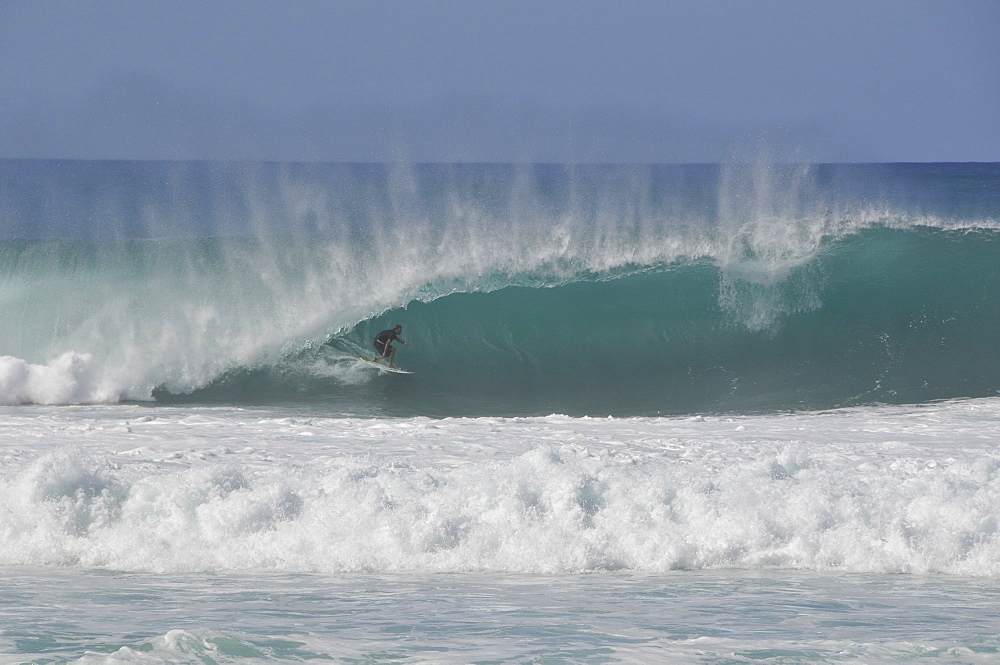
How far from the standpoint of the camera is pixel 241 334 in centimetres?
1159

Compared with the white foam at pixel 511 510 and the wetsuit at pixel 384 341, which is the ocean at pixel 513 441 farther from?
the wetsuit at pixel 384 341

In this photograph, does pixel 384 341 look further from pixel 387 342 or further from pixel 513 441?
pixel 513 441

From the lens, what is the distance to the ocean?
4.06 meters

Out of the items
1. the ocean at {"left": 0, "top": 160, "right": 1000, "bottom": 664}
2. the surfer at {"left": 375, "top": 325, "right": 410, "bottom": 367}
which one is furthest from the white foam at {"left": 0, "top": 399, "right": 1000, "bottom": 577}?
the surfer at {"left": 375, "top": 325, "right": 410, "bottom": 367}

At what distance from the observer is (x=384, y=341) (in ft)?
37.3

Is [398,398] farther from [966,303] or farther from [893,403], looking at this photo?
[966,303]

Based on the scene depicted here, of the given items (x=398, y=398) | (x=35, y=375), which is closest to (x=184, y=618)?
(x=398, y=398)

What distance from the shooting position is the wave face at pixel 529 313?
33.8 ft

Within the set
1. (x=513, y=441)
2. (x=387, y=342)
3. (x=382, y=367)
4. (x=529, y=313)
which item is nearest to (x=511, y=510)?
(x=513, y=441)

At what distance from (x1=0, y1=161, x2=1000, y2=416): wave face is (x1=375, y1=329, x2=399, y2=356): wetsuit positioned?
0.17 metres

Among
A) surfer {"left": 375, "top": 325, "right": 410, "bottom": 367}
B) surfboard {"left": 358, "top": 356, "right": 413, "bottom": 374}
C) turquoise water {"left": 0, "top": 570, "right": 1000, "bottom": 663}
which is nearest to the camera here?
turquoise water {"left": 0, "top": 570, "right": 1000, "bottom": 663}

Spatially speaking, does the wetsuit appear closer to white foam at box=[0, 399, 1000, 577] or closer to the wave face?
the wave face

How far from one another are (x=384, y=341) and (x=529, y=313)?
2.28m

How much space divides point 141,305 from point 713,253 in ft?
26.4
